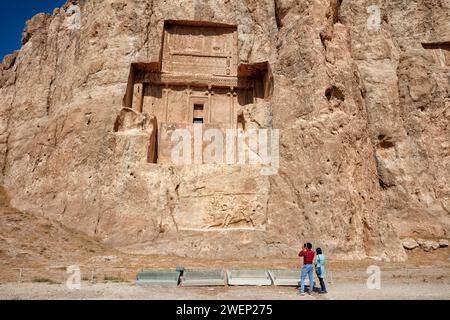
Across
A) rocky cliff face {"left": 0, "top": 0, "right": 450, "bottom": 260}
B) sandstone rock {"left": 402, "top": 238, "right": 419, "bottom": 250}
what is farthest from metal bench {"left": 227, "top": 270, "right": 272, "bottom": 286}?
sandstone rock {"left": 402, "top": 238, "right": 419, "bottom": 250}

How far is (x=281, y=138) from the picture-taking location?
16781 mm

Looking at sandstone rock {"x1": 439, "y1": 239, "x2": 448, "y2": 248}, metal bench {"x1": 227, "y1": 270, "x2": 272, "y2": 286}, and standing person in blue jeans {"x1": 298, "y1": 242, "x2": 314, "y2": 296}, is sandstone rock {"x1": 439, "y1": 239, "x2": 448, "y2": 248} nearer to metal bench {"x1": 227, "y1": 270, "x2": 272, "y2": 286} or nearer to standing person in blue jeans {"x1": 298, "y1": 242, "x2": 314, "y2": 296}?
metal bench {"x1": 227, "y1": 270, "x2": 272, "y2": 286}

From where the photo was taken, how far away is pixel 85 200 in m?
16.7

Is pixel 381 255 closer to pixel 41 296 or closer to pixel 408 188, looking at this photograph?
pixel 408 188

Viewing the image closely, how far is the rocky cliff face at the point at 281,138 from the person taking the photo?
1549 centimetres

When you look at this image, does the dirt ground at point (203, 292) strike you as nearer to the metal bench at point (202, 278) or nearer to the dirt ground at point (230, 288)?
the dirt ground at point (230, 288)

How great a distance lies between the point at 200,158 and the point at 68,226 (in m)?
6.73

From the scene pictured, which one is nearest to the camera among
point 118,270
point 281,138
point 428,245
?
point 118,270

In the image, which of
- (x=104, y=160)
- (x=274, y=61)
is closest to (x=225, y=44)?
(x=274, y=61)

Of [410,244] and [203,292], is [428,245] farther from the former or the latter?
[203,292]

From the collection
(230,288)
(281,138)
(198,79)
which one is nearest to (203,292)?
(230,288)

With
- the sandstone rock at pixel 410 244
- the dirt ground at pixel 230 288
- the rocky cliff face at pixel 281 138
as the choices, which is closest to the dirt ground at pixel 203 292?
the dirt ground at pixel 230 288

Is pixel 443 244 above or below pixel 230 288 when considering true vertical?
above

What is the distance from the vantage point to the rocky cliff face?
15492 millimetres
